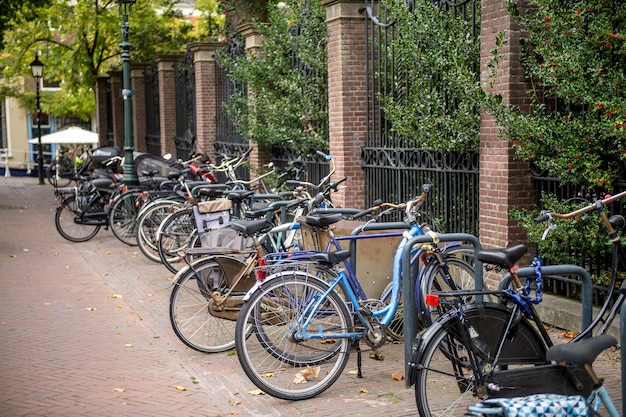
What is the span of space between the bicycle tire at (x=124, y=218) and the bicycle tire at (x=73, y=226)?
2.76 feet

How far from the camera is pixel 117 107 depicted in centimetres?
2819

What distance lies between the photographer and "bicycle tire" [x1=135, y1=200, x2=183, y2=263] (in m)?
11.5

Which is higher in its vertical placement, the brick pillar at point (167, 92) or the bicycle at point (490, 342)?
the brick pillar at point (167, 92)

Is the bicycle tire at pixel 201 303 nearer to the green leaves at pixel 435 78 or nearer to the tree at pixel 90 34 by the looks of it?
the green leaves at pixel 435 78

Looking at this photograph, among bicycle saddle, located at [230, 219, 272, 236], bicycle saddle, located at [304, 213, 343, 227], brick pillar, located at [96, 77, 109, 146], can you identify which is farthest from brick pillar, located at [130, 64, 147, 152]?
bicycle saddle, located at [304, 213, 343, 227]

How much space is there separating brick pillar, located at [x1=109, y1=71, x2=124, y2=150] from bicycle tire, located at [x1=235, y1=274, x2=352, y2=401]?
22931 millimetres

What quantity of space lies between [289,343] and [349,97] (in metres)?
5.79

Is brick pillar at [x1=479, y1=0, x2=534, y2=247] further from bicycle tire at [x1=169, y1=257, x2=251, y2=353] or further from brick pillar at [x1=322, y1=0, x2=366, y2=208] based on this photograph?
brick pillar at [x1=322, y1=0, x2=366, y2=208]

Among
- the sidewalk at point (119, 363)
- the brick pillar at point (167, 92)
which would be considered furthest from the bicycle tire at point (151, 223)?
the brick pillar at point (167, 92)

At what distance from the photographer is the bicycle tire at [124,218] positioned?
43.2 ft

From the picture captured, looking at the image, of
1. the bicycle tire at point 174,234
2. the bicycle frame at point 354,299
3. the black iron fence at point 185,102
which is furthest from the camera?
the black iron fence at point 185,102

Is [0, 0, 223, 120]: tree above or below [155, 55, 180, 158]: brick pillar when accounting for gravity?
above

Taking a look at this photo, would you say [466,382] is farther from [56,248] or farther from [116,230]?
[56,248]

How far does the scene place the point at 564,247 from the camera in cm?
732
